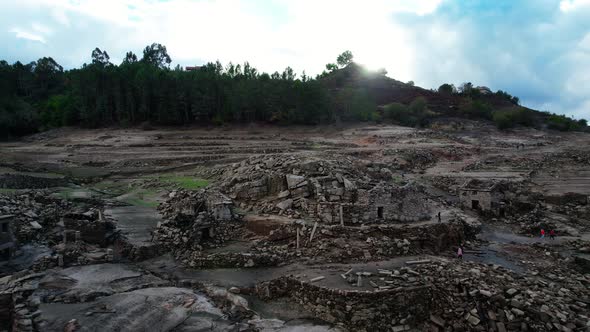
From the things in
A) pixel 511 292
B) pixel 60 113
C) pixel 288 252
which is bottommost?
pixel 511 292

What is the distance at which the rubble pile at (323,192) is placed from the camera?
51.2 feet

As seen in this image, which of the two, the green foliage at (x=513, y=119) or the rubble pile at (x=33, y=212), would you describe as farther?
the green foliage at (x=513, y=119)

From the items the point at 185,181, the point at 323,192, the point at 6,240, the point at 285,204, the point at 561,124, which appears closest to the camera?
the point at 6,240

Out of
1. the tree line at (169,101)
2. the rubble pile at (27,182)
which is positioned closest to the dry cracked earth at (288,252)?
the rubble pile at (27,182)

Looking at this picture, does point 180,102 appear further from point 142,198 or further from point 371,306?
point 371,306

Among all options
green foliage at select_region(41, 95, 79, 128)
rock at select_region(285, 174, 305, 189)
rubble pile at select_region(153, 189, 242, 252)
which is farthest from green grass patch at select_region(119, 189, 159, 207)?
green foliage at select_region(41, 95, 79, 128)

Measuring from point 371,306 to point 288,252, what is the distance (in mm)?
4235

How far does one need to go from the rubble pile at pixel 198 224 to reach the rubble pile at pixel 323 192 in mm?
1661

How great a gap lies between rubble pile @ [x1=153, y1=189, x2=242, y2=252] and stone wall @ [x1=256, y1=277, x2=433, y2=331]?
5459mm

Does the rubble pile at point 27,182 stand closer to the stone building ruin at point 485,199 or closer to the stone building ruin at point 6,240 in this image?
the stone building ruin at point 6,240

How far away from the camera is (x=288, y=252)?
47.0ft

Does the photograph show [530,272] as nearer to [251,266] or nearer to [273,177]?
[251,266]

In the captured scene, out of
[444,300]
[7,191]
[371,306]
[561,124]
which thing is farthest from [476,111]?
[7,191]

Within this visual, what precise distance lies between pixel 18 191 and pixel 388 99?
64.6 metres
